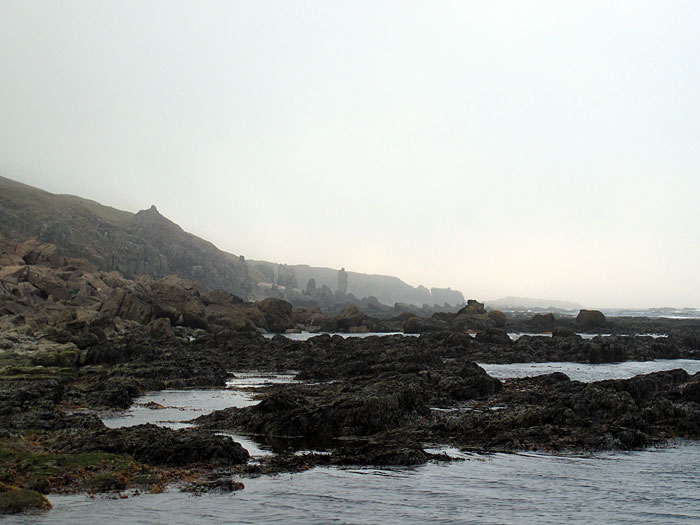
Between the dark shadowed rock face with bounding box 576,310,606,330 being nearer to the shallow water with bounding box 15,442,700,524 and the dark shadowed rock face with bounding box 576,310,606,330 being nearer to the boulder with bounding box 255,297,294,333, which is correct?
the boulder with bounding box 255,297,294,333

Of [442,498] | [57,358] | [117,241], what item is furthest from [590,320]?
[117,241]

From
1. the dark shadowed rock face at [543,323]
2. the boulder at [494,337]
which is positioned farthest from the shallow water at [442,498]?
the dark shadowed rock face at [543,323]

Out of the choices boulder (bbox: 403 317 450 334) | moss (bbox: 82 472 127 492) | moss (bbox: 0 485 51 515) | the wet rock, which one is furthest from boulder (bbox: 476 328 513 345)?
moss (bbox: 0 485 51 515)

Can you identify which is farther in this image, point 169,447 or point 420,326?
point 420,326

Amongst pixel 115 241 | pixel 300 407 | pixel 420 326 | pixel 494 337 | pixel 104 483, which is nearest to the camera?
pixel 104 483

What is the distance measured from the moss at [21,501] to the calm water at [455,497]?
11.7 inches

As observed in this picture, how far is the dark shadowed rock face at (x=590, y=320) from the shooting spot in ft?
267

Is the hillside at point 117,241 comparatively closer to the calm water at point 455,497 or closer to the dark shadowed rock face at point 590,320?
the dark shadowed rock face at point 590,320

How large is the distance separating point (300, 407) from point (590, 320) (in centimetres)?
7349

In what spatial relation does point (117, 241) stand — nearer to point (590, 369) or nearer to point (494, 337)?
point (494, 337)

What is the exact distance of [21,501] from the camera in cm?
941

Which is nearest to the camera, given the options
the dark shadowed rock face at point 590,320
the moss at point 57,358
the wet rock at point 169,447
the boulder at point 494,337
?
the wet rock at point 169,447

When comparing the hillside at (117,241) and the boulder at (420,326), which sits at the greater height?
the hillside at (117,241)

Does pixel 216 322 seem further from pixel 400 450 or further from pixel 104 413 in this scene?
pixel 400 450
